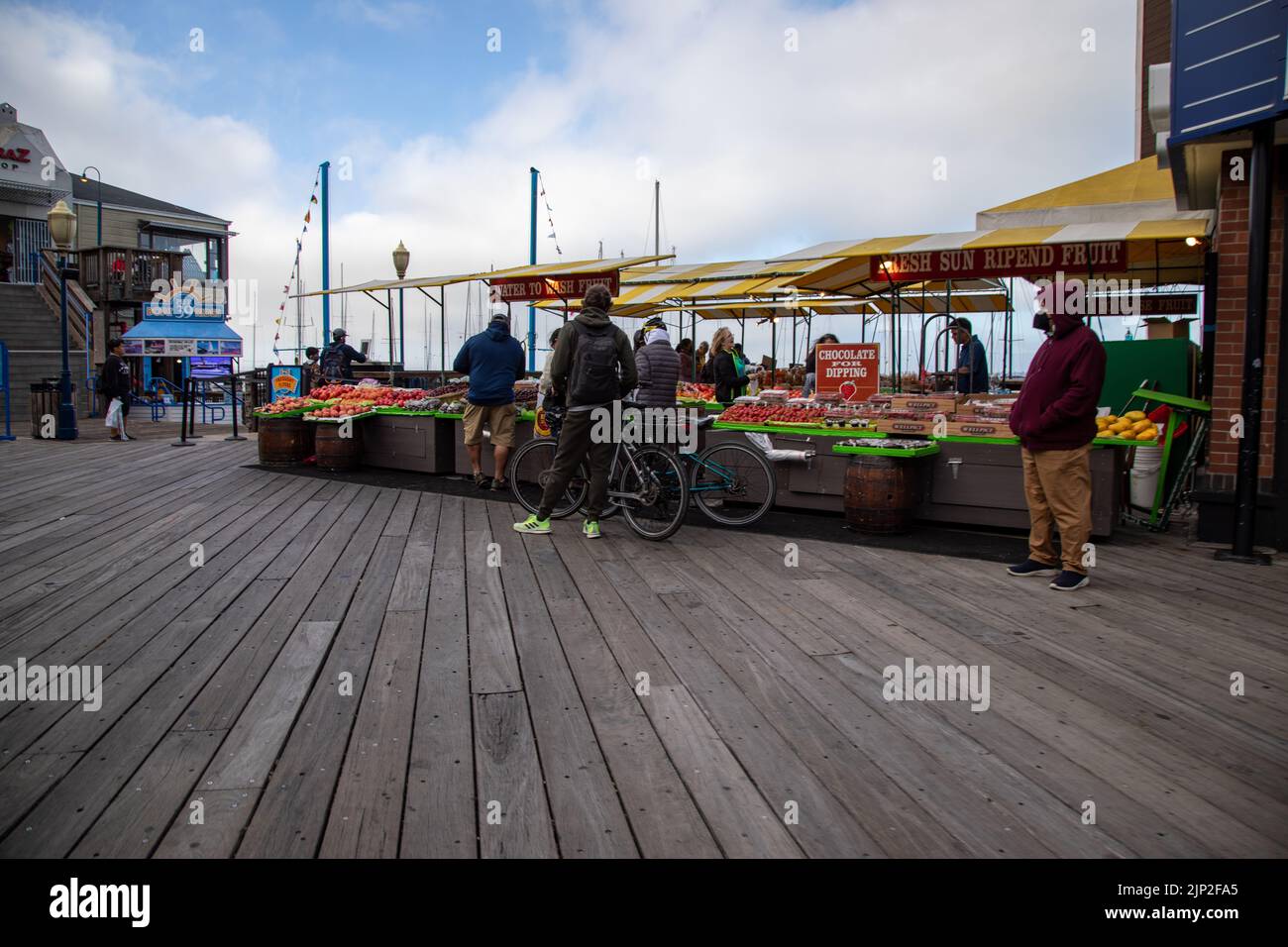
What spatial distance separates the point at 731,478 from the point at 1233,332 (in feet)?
13.7

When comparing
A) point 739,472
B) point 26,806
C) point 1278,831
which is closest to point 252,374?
point 739,472

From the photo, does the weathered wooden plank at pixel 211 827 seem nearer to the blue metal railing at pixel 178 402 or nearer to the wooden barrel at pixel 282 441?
the wooden barrel at pixel 282 441

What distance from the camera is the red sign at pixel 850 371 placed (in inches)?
374

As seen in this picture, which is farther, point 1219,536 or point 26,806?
point 1219,536

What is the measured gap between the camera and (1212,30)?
6.61 m

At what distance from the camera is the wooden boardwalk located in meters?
2.64

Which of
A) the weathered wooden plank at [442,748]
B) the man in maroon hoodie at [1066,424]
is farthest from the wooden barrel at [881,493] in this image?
the weathered wooden plank at [442,748]

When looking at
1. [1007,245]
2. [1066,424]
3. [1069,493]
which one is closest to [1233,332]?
[1007,245]

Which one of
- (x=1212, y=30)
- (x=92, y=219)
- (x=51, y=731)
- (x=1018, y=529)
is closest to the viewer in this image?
(x=51, y=731)

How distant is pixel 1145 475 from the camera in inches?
330

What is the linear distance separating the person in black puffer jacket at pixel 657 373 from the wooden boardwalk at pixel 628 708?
205 centimetres
